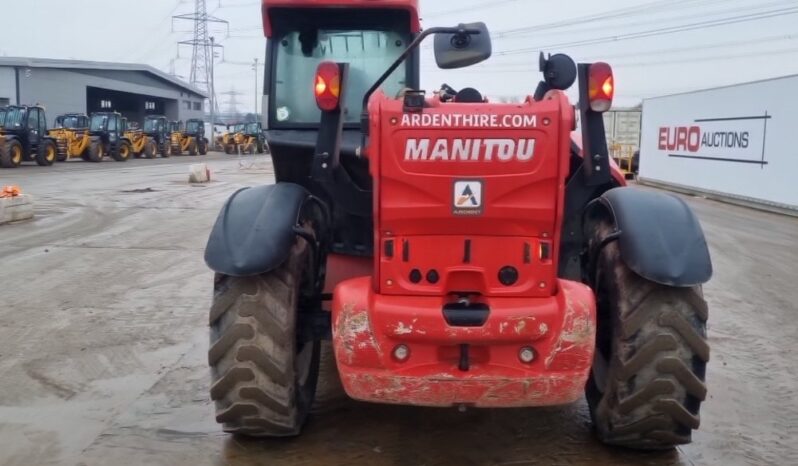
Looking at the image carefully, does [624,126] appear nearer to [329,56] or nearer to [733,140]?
[733,140]

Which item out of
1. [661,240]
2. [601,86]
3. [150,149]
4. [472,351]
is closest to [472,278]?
[472,351]

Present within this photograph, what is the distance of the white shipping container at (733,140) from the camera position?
1720cm

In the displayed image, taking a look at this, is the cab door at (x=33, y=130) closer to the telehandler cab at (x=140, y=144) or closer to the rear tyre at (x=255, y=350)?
the telehandler cab at (x=140, y=144)

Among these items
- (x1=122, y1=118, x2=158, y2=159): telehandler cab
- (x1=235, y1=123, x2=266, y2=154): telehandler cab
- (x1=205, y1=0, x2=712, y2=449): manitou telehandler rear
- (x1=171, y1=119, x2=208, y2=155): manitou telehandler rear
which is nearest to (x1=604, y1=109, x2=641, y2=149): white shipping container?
(x1=122, y1=118, x2=158, y2=159): telehandler cab

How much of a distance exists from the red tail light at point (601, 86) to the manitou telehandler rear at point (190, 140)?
164 feet

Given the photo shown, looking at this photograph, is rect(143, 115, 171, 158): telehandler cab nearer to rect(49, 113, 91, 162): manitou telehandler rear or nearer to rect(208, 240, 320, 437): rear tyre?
rect(49, 113, 91, 162): manitou telehandler rear

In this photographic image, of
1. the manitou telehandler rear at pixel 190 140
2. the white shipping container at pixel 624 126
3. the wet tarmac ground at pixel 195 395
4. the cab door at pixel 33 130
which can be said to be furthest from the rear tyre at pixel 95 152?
the wet tarmac ground at pixel 195 395

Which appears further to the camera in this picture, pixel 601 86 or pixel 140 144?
pixel 140 144

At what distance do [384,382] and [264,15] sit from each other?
2.64 meters

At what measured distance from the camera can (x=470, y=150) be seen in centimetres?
357

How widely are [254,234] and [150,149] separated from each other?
149ft

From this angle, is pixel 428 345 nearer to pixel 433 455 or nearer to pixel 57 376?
pixel 433 455

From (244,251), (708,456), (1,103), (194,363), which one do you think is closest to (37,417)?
(194,363)

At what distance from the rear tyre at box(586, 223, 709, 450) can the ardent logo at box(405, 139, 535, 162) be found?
0.86 metres
